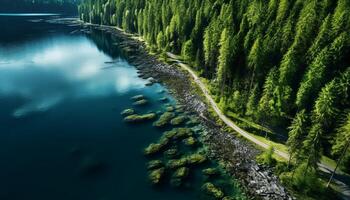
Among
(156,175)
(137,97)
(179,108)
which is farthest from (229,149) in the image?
(137,97)

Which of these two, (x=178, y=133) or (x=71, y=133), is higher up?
(x=178, y=133)

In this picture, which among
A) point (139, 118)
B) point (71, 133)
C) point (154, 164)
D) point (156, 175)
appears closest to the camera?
point (156, 175)

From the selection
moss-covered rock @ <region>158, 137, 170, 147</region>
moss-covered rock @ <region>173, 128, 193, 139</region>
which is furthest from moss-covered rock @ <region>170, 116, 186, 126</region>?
moss-covered rock @ <region>158, 137, 170, 147</region>

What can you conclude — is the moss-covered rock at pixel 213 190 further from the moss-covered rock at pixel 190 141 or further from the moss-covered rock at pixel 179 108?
the moss-covered rock at pixel 179 108

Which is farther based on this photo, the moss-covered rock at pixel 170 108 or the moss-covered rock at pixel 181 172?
the moss-covered rock at pixel 170 108

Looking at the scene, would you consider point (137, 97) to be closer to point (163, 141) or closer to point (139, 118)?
point (139, 118)

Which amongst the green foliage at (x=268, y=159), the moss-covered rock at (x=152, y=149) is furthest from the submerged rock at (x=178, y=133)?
the green foliage at (x=268, y=159)

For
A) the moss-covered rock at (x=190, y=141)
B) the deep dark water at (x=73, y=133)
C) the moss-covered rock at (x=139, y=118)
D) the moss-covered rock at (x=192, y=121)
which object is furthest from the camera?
the moss-covered rock at (x=139, y=118)
